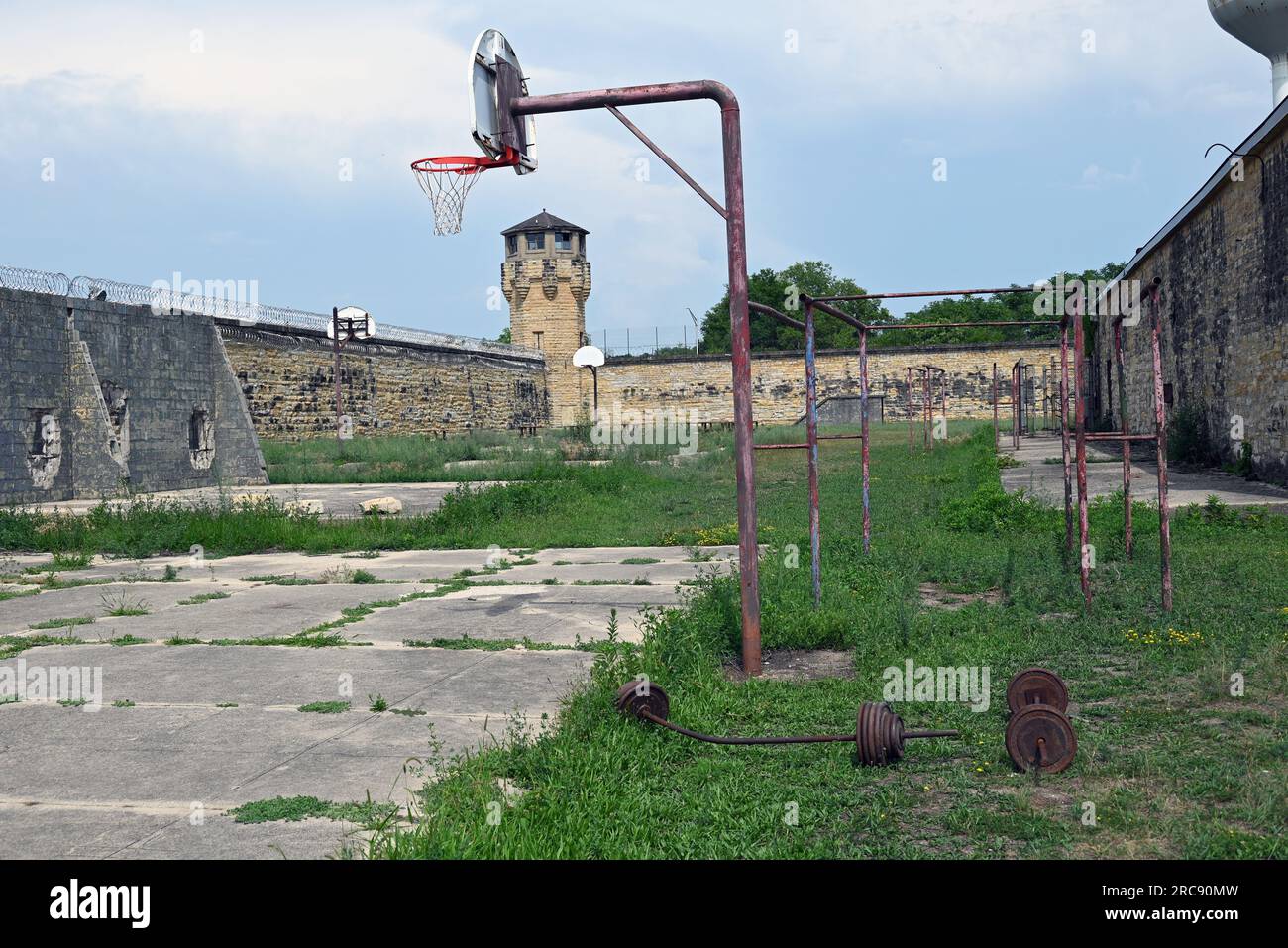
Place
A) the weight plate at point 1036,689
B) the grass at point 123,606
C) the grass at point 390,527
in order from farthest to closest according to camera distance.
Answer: the grass at point 390,527 < the grass at point 123,606 < the weight plate at point 1036,689

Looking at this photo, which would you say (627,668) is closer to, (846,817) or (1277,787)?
(846,817)

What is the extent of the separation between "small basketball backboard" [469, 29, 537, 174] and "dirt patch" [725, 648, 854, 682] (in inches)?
134

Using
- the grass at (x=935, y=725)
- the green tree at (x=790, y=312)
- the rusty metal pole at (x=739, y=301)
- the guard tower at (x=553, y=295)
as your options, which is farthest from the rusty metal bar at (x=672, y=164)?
the green tree at (x=790, y=312)

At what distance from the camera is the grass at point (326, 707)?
5.17 meters

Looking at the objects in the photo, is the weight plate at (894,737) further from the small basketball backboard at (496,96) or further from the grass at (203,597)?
the grass at (203,597)

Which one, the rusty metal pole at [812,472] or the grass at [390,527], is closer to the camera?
the rusty metal pole at [812,472]

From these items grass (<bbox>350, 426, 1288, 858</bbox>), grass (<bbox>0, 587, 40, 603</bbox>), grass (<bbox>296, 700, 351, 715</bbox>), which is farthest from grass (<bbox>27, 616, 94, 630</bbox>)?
grass (<bbox>350, 426, 1288, 858</bbox>)

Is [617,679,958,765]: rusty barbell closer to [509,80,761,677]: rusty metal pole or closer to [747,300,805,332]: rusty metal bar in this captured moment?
[509,80,761,677]: rusty metal pole

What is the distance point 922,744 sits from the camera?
15.1 feet

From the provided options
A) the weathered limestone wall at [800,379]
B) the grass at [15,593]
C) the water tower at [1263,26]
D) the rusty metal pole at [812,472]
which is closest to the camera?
Answer: the rusty metal pole at [812,472]

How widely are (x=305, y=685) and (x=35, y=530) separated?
9.68 m

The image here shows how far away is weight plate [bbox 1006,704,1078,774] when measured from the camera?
413cm

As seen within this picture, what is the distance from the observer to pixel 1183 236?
A: 22125 mm

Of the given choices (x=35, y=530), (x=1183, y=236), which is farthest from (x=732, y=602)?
(x=1183, y=236)
